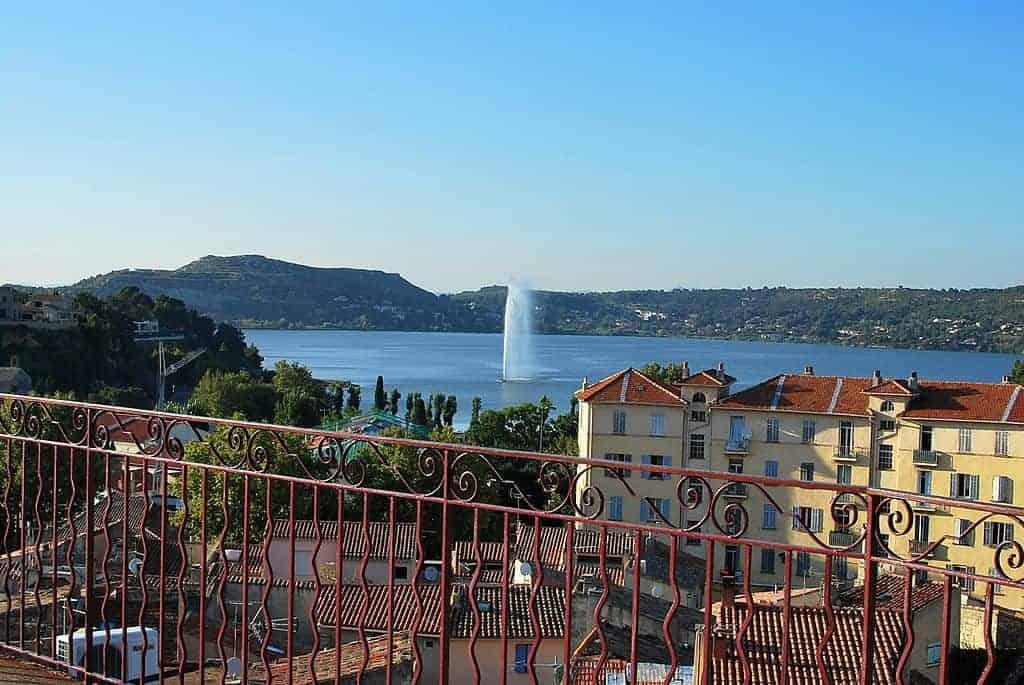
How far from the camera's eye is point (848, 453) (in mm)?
29328

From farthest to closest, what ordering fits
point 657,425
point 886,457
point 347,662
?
point 657,425 < point 886,457 < point 347,662

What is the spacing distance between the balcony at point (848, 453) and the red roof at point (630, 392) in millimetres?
4468

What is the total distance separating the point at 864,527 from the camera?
2.31 metres

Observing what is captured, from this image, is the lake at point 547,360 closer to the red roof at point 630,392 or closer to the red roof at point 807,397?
the red roof at point 630,392

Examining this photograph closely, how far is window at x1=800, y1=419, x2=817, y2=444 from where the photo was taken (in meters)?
29.8

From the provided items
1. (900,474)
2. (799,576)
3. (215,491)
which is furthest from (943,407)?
(215,491)

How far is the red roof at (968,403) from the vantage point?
27.6 meters

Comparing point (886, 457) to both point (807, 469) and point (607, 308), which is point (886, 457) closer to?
point (807, 469)

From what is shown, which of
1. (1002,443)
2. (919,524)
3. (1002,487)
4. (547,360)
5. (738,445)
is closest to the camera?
(919,524)

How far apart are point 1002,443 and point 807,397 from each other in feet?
17.3

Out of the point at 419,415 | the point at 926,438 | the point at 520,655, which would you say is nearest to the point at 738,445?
the point at 926,438

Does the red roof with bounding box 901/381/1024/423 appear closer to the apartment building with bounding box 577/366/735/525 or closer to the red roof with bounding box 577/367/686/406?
the apartment building with bounding box 577/366/735/525

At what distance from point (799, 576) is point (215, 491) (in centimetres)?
1327

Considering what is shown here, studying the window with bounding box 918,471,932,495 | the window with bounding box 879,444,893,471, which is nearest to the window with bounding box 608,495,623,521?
the window with bounding box 879,444,893,471
